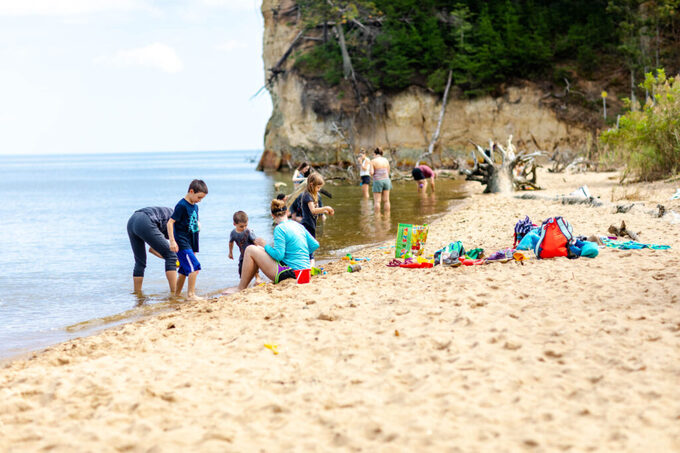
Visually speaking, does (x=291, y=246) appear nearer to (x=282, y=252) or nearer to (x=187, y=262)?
(x=282, y=252)

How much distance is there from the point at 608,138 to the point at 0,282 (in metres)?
17.0

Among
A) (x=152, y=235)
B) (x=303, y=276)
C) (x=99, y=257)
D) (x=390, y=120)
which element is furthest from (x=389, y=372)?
(x=390, y=120)

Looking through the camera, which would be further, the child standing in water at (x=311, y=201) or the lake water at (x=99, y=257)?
the child standing in water at (x=311, y=201)

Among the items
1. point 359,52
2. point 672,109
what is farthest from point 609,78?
point 672,109

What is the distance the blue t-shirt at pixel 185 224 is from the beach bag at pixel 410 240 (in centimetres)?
274

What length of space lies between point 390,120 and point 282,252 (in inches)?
1271

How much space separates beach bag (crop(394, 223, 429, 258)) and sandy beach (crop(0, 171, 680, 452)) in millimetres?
1680

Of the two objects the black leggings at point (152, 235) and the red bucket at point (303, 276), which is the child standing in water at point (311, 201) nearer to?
the red bucket at point (303, 276)

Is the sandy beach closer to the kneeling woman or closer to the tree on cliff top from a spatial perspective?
the kneeling woman

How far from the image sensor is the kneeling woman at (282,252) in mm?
7594

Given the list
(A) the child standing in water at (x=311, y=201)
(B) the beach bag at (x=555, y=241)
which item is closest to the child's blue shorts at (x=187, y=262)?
(A) the child standing in water at (x=311, y=201)

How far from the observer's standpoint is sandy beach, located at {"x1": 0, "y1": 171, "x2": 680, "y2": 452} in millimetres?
3338

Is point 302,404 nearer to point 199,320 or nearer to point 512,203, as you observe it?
point 199,320

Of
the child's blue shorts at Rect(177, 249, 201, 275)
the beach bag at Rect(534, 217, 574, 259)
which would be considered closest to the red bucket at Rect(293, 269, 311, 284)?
the child's blue shorts at Rect(177, 249, 201, 275)
